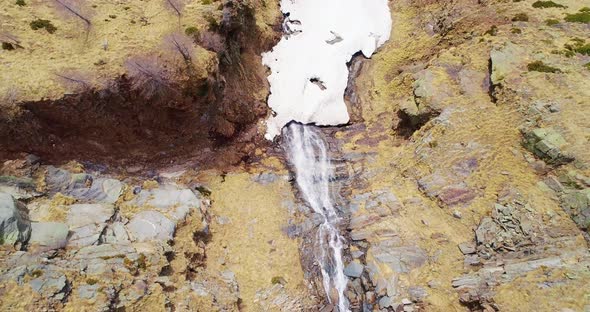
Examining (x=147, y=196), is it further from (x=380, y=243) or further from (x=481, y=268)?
(x=481, y=268)

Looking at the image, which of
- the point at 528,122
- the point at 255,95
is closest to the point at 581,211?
the point at 528,122

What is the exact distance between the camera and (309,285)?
87.2 ft

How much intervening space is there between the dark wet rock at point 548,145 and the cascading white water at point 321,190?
13910mm

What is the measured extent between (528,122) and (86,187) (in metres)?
29.5

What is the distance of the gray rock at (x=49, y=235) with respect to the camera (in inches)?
814

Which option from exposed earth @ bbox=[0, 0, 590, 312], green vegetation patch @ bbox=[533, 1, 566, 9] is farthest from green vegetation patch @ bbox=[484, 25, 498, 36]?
green vegetation patch @ bbox=[533, 1, 566, 9]

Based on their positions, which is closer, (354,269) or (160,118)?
(354,269)

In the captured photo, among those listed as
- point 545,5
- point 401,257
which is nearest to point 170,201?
point 401,257

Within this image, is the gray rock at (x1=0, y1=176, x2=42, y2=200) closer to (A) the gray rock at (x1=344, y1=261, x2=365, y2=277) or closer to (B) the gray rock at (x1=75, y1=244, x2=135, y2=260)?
(B) the gray rock at (x1=75, y1=244, x2=135, y2=260)

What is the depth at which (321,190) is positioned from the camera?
106ft

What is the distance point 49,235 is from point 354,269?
702 inches

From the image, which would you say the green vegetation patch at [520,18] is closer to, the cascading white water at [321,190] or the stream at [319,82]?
the stream at [319,82]

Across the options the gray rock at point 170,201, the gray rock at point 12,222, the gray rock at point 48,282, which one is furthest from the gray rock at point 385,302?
the gray rock at point 12,222

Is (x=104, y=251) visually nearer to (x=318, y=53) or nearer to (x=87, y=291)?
(x=87, y=291)
